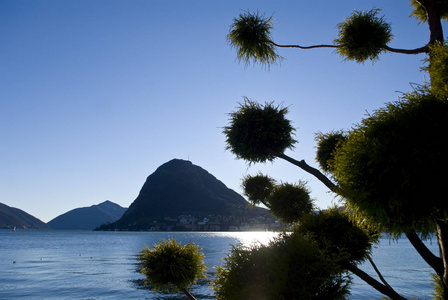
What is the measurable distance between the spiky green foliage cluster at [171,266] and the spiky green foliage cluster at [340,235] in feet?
10.2

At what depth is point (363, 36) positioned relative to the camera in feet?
28.2

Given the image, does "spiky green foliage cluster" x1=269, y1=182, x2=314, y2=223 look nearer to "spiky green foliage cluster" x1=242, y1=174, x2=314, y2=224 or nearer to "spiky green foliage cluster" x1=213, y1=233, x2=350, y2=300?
"spiky green foliage cluster" x1=242, y1=174, x2=314, y2=224

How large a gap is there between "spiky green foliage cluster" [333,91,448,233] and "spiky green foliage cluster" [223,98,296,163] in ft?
13.8

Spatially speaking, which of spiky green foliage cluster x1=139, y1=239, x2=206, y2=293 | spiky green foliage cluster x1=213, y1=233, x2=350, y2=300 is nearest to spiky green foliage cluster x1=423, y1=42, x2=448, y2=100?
spiky green foliage cluster x1=213, y1=233, x2=350, y2=300

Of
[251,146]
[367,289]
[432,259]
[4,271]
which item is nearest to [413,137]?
[432,259]

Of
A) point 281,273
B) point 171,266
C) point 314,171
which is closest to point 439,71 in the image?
point 314,171

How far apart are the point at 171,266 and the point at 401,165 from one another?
249 inches

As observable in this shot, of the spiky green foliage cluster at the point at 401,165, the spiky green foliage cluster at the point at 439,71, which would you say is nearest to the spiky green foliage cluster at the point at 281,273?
the spiky green foliage cluster at the point at 401,165

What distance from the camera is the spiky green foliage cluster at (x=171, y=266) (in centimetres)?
847

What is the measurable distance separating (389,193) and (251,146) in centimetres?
497

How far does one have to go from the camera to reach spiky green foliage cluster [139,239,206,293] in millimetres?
8469

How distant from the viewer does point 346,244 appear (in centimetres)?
868

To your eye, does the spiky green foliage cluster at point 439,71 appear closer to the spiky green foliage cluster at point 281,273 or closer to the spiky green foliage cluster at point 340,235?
the spiky green foliage cluster at point 281,273

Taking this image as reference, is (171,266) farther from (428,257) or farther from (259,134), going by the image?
(428,257)
